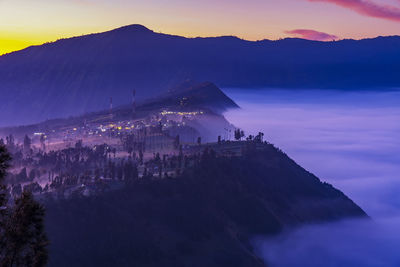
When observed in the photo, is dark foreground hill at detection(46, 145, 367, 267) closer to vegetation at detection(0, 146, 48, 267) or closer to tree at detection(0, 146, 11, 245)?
vegetation at detection(0, 146, 48, 267)

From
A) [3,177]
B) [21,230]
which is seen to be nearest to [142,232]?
[21,230]

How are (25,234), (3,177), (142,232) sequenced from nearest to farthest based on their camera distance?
(3,177), (25,234), (142,232)

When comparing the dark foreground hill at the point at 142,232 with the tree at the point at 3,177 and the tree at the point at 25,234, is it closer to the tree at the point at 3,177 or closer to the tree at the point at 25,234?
the tree at the point at 25,234

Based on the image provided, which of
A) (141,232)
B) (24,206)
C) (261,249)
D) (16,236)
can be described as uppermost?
(24,206)

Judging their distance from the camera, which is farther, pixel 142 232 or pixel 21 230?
pixel 142 232

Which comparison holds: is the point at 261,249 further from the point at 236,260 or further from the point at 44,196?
the point at 44,196

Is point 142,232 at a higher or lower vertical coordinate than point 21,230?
lower

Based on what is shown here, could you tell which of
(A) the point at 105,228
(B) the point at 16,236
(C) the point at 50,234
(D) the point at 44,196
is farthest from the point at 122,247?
(B) the point at 16,236

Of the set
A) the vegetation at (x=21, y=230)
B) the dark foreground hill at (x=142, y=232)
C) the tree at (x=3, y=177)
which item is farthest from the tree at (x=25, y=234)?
the dark foreground hill at (x=142, y=232)

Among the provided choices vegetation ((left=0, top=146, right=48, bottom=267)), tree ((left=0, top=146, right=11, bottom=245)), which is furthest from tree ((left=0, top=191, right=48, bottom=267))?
tree ((left=0, top=146, right=11, bottom=245))

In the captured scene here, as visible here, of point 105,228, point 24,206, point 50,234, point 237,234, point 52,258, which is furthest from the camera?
point 237,234

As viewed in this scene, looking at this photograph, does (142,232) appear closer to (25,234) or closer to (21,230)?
(25,234)
